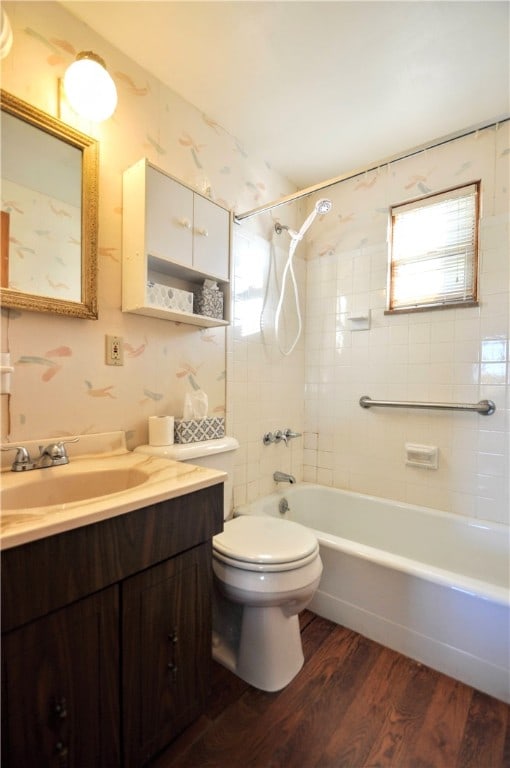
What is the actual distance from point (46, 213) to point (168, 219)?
1.37 feet

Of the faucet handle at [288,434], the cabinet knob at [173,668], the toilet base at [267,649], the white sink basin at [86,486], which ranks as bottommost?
the toilet base at [267,649]

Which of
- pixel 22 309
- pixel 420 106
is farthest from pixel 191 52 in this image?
pixel 22 309

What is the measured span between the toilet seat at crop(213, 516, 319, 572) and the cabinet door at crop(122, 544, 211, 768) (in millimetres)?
210

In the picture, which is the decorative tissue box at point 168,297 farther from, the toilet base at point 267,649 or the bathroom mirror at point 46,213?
the toilet base at point 267,649

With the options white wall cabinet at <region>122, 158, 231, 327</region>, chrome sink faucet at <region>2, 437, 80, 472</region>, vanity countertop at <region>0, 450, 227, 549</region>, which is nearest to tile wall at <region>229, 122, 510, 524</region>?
white wall cabinet at <region>122, 158, 231, 327</region>

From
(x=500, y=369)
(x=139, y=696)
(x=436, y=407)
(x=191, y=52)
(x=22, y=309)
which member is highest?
(x=191, y=52)

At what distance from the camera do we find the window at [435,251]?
1812 millimetres

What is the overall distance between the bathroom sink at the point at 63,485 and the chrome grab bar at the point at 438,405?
1.47 m

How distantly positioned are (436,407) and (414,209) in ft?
3.73

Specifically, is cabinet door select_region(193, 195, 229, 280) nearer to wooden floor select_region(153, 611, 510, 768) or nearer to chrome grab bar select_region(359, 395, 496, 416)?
chrome grab bar select_region(359, 395, 496, 416)

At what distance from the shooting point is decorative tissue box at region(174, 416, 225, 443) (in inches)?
55.6

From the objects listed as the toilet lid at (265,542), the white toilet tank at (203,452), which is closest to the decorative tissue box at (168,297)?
the white toilet tank at (203,452)

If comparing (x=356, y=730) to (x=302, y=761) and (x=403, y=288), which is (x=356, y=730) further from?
(x=403, y=288)

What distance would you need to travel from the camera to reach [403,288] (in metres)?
2.02
